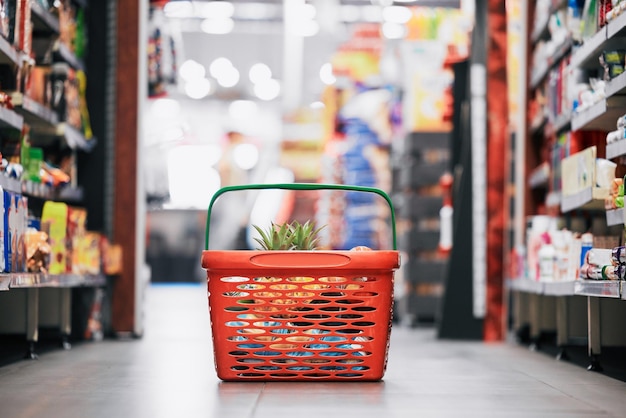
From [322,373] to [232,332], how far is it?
0.36 metres

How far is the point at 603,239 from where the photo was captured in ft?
15.6

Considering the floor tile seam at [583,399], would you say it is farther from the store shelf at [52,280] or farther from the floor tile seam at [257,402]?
the store shelf at [52,280]

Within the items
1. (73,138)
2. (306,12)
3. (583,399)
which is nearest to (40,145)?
(73,138)

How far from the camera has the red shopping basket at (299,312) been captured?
11.7 ft

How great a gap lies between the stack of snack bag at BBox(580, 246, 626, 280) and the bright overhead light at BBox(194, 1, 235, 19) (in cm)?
1422

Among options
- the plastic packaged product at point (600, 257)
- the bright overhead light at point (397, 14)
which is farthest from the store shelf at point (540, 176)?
the bright overhead light at point (397, 14)

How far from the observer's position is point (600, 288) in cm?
394

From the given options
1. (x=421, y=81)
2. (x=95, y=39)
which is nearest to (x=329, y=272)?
(x=95, y=39)

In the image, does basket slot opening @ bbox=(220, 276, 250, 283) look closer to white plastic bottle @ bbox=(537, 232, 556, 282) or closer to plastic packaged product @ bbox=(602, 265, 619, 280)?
plastic packaged product @ bbox=(602, 265, 619, 280)

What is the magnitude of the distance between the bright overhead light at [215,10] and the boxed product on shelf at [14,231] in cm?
1371

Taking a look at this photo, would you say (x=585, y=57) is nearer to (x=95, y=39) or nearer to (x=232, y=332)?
(x=232, y=332)

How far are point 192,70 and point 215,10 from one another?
2.56 meters

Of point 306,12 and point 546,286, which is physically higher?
point 306,12

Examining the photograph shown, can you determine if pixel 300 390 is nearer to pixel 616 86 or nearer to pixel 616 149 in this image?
pixel 616 149
